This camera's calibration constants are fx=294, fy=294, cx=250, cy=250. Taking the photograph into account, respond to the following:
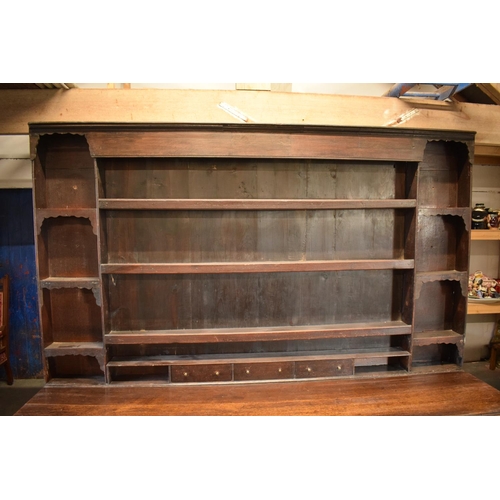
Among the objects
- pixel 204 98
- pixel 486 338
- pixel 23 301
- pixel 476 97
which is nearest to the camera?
pixel 204 98

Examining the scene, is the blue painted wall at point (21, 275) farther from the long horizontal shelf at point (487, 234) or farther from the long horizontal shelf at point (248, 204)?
the long horizontal shelf at point (487, 234)

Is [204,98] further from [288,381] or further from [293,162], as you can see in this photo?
[288,381]

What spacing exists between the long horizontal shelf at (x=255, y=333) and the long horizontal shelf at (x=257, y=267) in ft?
1.40

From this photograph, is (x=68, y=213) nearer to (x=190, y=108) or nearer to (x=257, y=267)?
(x=190, y=108)

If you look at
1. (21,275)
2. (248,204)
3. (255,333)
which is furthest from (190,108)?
(21,275)

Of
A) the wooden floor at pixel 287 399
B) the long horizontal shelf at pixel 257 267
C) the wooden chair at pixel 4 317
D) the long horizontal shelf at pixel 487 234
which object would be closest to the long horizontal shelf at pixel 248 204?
the long horizontal shelf at pixel 257 267

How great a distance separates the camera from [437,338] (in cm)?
213

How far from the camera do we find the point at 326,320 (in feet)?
7.16

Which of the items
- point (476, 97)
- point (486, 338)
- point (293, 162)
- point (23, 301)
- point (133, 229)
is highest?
point (476, 97)

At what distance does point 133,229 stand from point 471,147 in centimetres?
245

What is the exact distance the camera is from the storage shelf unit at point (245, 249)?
6.35 feet

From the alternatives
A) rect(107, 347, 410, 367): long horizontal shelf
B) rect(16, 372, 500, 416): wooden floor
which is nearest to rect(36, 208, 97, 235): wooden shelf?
rect(107, 347, 410, 367): long horizontal shelf

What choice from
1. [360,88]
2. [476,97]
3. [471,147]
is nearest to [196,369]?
[471,147]

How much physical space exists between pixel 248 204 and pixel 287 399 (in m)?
1.26
